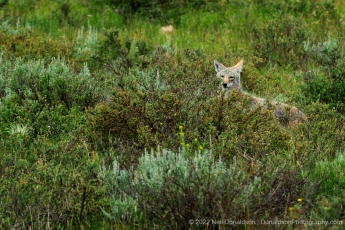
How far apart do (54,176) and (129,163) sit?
73 cm

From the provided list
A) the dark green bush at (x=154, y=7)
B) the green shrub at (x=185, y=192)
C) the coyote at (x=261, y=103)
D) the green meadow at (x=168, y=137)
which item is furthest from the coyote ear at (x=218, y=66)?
the green shrub at (x=185, y=192)

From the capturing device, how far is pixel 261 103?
807 centimetres

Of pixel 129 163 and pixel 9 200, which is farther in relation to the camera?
pixel 129 163

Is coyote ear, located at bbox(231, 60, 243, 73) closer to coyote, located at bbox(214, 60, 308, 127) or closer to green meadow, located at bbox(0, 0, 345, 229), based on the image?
coyote, located at bbox(214, 60, 308, 127)

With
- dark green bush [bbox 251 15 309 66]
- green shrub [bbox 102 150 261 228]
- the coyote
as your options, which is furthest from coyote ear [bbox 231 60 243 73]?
green shrub [bbox 102 150 261 228]

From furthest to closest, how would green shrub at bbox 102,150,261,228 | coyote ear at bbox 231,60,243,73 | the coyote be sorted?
1. coyote ear at bbox 231,60,243,73
2. the coyote
3. green shrub at bbox 102,150,261,228

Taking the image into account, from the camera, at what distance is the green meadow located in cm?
463

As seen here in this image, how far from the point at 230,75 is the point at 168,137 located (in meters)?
3.09

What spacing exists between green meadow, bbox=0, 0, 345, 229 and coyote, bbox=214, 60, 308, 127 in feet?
0.51

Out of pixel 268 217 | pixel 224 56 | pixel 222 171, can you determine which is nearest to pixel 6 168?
pixel 222 171

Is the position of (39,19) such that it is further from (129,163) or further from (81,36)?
(129,163)

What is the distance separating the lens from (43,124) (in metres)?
6.86

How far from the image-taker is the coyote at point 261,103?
7.27m

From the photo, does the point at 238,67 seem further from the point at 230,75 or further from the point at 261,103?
the point at 261,103
